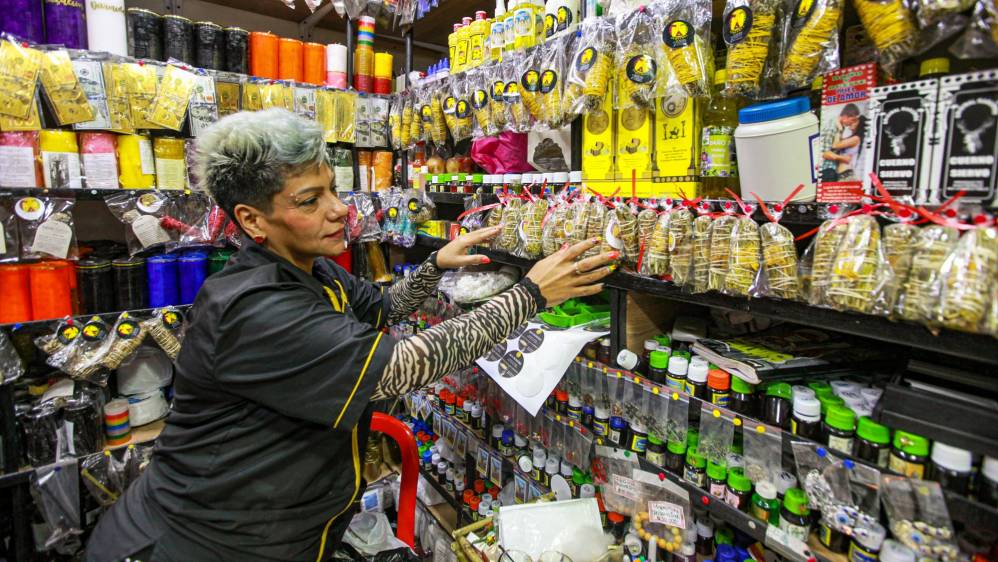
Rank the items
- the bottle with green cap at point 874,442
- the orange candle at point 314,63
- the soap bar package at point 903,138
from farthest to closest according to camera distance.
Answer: the orange candle at point 314,63 → the bottle with green cap at point 874,442 → the soap bar package at point 903,138

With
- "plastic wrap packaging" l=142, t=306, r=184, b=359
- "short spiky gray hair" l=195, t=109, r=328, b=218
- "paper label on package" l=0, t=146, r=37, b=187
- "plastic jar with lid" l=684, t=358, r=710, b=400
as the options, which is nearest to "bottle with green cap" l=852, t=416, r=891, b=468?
"plastic jar with lid" l=684, t=358, r=710, b=400

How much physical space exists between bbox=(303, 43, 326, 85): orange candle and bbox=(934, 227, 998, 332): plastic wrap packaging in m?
2.93

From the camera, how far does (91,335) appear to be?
2340 mm

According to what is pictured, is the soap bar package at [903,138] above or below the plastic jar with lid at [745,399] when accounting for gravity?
above

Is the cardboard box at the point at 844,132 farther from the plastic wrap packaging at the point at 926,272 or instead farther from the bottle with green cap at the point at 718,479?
the bottle with green cap at the point at 718,479

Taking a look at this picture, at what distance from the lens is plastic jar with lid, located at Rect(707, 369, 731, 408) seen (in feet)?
4.61

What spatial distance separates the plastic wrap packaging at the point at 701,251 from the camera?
1304 mm

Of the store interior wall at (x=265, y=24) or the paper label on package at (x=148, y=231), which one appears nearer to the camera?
the paper label on package at (x=148, y=231)

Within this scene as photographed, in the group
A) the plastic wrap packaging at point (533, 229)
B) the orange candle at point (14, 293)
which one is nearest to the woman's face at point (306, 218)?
the plastic wrap packaging at point (533, 229)

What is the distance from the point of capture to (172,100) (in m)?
2.42

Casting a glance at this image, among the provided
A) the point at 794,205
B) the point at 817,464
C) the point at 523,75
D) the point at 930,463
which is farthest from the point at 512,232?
the point at 930,463

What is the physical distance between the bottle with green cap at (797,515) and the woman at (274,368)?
2.36 feet

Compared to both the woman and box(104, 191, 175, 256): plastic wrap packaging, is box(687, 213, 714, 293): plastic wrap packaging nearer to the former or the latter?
the woman

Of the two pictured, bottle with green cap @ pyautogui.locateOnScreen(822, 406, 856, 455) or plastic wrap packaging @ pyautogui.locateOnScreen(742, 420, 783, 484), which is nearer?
bottle with green cap @ pyautogui.locateOnScreen(822, 406, 856, 455)
